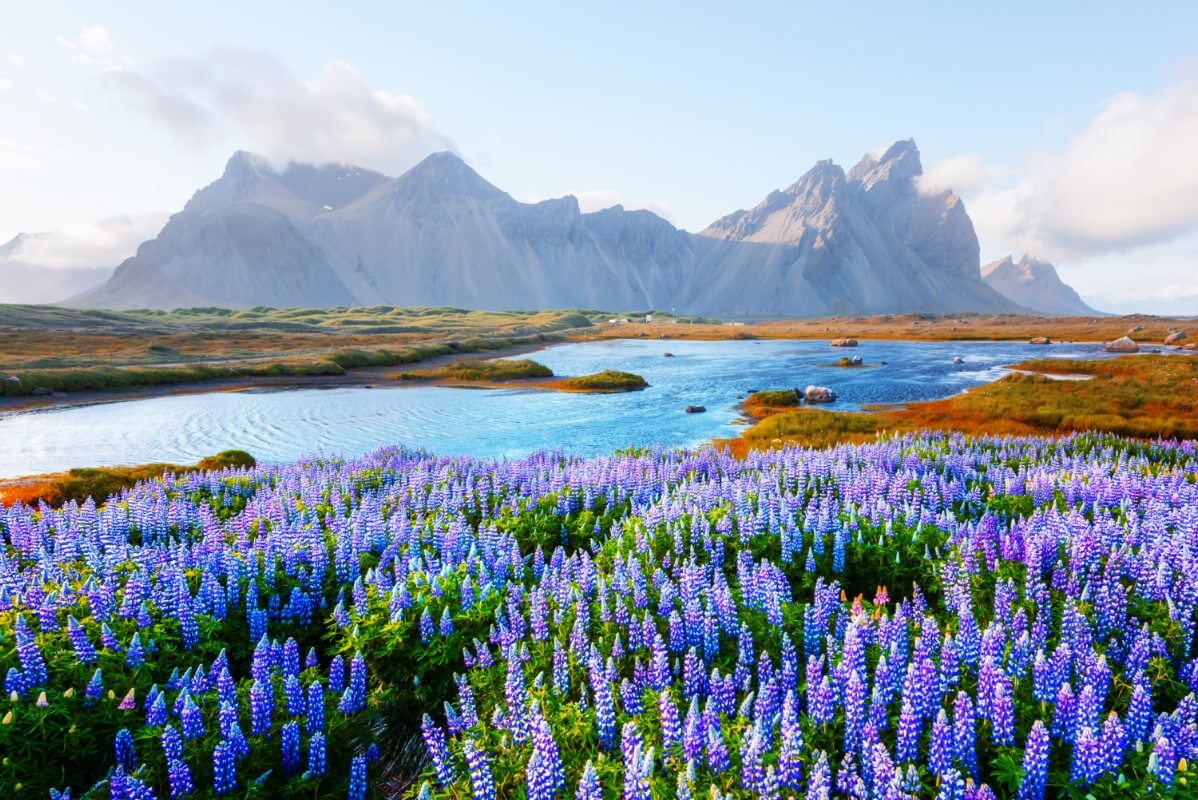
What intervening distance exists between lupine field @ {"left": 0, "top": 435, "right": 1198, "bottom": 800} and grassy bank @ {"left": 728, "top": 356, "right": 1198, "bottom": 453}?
1728cm

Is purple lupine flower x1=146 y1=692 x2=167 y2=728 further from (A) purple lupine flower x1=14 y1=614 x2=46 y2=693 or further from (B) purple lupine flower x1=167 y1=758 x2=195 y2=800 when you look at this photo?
(A) purple lupine flower x1=14 y1=614 x2=46 y2=693

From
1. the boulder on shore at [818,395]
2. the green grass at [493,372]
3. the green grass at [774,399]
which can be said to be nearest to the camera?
the green grass at [774,399]

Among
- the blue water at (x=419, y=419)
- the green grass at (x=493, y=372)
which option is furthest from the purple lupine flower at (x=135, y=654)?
the green grass at (x=493, y=372)

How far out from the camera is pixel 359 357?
74688 mm

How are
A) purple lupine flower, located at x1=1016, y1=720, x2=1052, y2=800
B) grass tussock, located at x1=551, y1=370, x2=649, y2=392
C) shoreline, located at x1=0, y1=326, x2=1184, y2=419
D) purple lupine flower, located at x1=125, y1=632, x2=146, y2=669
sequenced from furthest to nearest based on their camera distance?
grass tussock, located at x1=551, y1=370, x2=649, y2=392 → shoreline, located at x1=0, y1=326, x2=1184, y2=419 → purple lupine flower, located at x1=125, y1=632, x2=146, y2=669 → purple lupine flower, located at x1=1016, y1=720, x2=1052, y2=800

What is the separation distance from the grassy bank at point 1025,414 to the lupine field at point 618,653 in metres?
17.3

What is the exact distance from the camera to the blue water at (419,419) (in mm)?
32594

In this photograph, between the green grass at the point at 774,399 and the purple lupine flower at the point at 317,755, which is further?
the green grass at the point at 774,399

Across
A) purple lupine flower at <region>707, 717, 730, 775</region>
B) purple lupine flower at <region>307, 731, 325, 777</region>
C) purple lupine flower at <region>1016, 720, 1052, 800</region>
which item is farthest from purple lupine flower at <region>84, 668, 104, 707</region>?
purple lupine flower at <region>1016, 720, 1052, 800</region>

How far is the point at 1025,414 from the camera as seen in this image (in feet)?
116

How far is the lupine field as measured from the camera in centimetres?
489

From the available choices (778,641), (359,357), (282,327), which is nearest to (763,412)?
(778,641)

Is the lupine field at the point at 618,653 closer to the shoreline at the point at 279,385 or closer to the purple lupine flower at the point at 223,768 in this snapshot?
the purple lupine flower at the point at 223,768

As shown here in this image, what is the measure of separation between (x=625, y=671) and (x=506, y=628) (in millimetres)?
1585
